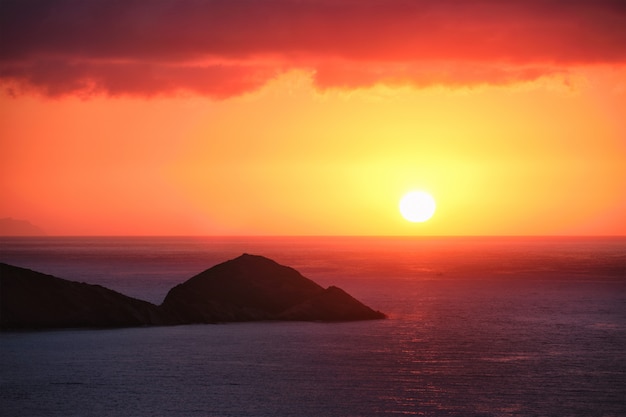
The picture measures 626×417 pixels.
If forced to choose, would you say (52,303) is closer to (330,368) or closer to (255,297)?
(255,297)

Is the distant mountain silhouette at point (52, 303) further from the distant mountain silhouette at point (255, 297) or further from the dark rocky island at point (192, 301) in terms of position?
the distant mountain silhouette at point (255, 297)

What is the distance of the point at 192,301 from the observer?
83.7m

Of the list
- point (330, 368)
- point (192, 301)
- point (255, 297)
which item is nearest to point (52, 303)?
point (192, 301)

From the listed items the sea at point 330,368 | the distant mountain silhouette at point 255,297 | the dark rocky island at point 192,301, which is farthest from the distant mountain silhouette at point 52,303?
the distant mountain silhouette at point 255,297

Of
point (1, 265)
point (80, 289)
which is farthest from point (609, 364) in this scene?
point (1, 265)

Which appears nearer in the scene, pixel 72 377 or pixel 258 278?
pixel 72 377

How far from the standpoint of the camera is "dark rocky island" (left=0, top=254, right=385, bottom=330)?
7300 centimetres

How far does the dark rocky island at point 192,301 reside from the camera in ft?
240

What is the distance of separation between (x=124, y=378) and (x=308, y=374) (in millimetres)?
11673

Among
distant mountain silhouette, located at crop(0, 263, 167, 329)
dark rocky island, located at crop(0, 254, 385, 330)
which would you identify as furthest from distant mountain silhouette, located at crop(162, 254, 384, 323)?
distant mountain silhouette, located at crop(0, 263, 167, 329)

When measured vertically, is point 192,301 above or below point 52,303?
below

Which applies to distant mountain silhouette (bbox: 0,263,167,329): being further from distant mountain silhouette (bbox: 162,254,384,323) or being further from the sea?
distant mountain silhouette (bbox: 162,254,384,323)

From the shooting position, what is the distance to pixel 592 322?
87188 mm

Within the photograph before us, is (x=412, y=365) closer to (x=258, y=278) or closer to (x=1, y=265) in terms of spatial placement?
(x=258, y=278)
